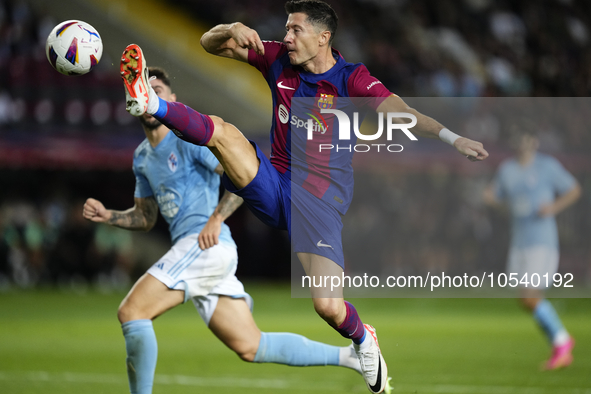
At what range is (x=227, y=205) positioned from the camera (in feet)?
18.5

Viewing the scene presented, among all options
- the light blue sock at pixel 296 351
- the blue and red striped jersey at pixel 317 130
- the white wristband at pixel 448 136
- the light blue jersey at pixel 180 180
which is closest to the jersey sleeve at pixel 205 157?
the light blue jersey at pixel 180 180

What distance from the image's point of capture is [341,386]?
7059 mm

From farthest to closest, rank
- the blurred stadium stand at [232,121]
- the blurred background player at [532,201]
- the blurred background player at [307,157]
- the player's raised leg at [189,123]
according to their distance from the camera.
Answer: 1. the blurred stadium stand at [232,121]
2. the blurred background player at [532,201]
3. the blurred background player at [307,157]
4. the player's raised leg at [189,123]

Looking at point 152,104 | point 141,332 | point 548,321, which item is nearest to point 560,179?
point 548,321

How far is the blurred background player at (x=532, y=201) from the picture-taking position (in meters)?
8.95

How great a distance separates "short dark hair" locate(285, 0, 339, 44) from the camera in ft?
17.4

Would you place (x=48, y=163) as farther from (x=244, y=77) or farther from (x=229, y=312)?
(x=229, y=312)

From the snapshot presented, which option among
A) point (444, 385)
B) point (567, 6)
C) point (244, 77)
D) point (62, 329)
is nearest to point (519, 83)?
point (567, 6)

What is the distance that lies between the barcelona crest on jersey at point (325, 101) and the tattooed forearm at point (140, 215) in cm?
170

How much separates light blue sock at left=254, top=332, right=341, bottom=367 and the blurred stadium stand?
39.1 ft

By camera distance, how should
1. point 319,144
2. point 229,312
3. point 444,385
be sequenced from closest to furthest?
point 319,144, point 229,312, point 444,385

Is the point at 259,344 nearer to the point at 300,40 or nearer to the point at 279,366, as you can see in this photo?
the point at 300,40

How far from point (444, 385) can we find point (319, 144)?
9.33 feet

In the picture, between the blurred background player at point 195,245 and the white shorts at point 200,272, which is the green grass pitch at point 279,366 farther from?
the white shorts at point 200,272
